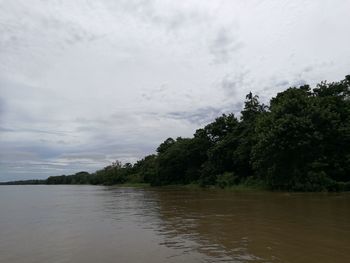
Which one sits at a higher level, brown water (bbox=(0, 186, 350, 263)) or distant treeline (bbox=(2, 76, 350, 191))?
distant treeline (bbox=(2, 76, 350, 191))

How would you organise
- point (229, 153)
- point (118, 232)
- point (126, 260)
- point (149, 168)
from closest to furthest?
point (126, 260)
point (118, 232)
point (229, 153)
point (149, 168)

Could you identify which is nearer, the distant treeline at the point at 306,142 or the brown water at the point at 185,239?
the brown water at the point at 185,239

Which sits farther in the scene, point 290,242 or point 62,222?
point 62,222

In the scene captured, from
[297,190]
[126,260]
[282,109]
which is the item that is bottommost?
[126,260]

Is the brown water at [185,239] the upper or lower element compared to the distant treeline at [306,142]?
lower

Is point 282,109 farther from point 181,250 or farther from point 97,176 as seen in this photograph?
point 97,176

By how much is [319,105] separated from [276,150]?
21.5 ft

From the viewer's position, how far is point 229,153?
60.4 m

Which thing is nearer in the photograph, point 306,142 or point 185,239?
point 185,239

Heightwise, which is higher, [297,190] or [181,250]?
[297,190]

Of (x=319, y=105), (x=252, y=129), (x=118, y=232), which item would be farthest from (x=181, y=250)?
(x=252, y=129)

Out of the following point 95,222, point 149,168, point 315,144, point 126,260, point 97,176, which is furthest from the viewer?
point 97,176

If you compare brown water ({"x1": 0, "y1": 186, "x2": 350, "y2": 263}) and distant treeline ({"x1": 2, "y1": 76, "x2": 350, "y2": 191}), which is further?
distant treeline ({"x1": 2, "y1": 76, "x2": 350, "y2": 191})

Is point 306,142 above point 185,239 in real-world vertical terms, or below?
above
